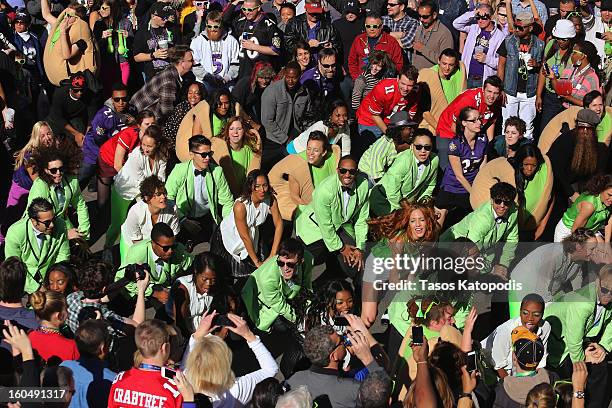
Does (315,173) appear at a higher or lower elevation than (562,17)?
lower

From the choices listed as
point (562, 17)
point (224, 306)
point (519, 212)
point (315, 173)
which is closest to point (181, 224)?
point (315, 173)

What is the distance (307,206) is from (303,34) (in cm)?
380

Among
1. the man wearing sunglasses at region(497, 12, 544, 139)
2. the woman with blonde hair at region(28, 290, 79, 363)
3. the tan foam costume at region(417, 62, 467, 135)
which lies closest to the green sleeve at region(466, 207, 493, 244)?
the tan foam costume at region(417, 62, 467, 135)

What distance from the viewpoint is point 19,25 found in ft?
43.9

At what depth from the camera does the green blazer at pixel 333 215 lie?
32.5ft

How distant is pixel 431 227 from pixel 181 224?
7.95ft

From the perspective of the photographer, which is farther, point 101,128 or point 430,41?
point 430,41

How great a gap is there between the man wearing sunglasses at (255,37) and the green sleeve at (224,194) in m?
2.81

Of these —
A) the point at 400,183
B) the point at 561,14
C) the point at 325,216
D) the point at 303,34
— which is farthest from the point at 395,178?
the point at 561,14

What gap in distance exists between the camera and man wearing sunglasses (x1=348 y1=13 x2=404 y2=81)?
42.9 feet

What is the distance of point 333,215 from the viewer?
391 inches

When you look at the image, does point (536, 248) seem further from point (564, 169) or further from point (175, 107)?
point (175, 107)

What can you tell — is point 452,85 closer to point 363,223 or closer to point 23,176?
point 363,223

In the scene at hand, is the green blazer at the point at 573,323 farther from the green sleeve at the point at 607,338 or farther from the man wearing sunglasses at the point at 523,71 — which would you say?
the man wearing sunglasses at the point at 523,71
